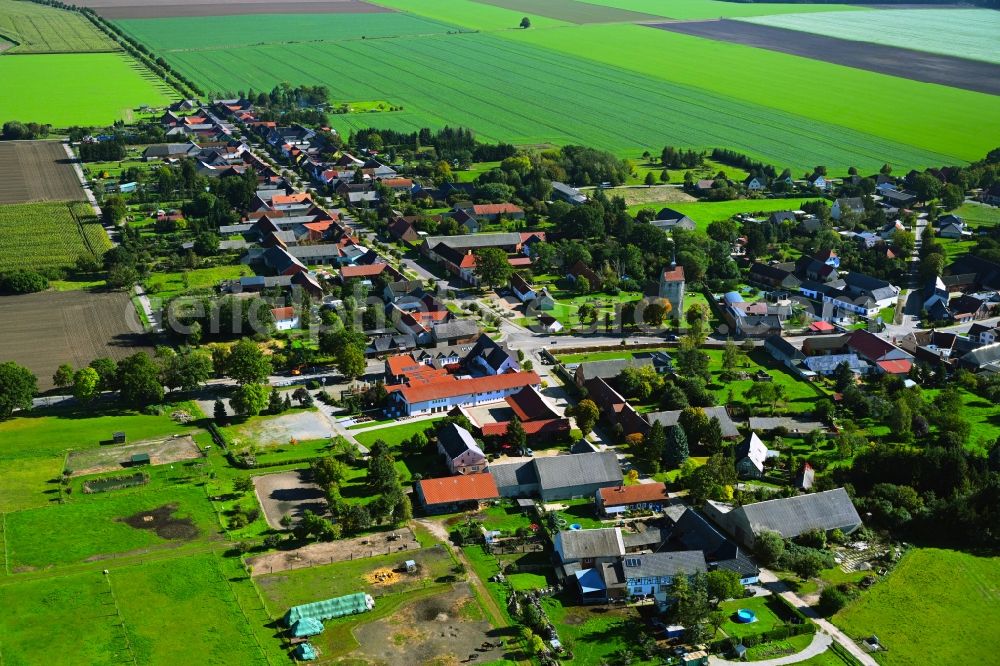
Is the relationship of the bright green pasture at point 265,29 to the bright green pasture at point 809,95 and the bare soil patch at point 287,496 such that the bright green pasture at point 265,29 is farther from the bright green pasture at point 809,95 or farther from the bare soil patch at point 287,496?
the bare soil patch at point 287,496

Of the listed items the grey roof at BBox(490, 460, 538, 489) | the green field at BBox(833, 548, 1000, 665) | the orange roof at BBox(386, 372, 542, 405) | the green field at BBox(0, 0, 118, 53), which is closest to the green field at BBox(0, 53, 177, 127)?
the green field at BBox(0, 0, 118, 53)

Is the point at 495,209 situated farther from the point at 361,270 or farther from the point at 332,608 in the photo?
the point at 332,608

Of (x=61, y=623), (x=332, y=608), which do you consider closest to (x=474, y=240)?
(x=332, y=608)

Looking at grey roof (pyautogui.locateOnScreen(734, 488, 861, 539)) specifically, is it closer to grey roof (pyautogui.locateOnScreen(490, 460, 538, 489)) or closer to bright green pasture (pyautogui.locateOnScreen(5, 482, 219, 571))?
grey roof (pyautogui.locateOnScreen(490, 460, 538, 489))

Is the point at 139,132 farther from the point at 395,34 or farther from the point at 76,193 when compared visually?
the point at 395,34

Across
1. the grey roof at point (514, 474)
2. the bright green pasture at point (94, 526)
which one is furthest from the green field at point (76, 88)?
the grey roof at point (514, 474)

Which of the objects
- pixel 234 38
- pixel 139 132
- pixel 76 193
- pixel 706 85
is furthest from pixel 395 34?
pixel 76 193
